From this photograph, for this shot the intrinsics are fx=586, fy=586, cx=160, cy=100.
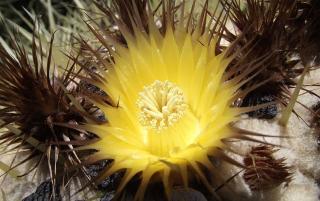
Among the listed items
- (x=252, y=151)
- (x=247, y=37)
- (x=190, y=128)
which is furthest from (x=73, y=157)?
(x=247, y=37)

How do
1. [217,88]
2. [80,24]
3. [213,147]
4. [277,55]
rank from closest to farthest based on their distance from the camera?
1. [213,147]
2. [217,88]
3. [277,55]
4. [80,24]

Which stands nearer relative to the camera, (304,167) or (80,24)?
(304,167)

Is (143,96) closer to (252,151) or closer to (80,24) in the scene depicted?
(252,151)

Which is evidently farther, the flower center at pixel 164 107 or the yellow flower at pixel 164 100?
the flower center at pixel 164 107

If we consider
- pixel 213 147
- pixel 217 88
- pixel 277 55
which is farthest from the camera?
pixel 277 55

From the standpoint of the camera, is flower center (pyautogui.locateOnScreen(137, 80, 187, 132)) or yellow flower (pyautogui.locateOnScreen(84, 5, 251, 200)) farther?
flower center (pyautogui.locateOnScreen(137, 80, 187, 132))
